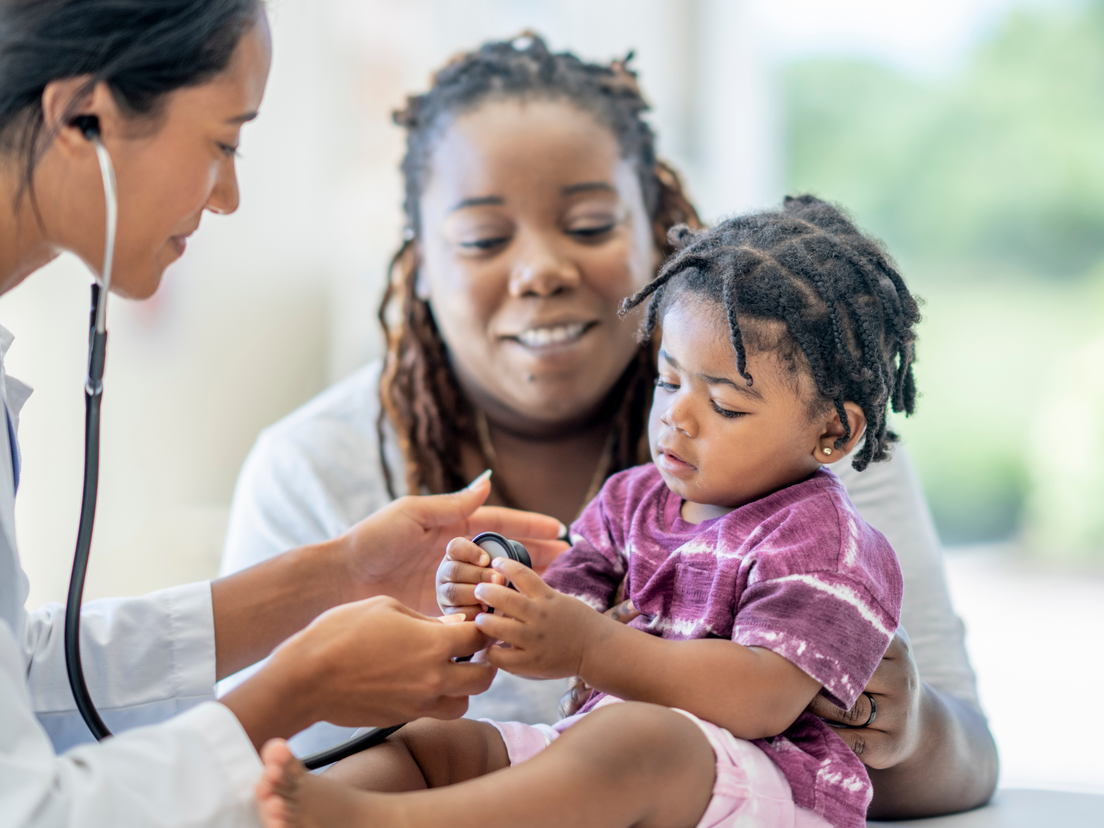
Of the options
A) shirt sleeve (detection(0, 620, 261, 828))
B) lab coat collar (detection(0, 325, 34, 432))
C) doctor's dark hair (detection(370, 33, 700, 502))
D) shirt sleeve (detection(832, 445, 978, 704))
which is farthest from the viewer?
doctor's dark hair (detection(370, 33, 700, 502))

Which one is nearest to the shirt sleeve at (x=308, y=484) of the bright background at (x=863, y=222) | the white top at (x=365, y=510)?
the white top at (x=365, y=510)

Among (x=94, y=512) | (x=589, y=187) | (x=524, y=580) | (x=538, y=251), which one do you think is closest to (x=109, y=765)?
(x=94, y=512)

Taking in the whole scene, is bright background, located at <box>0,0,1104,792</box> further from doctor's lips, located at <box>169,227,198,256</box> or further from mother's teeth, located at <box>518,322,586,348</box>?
doctor's lips, located at <box>169,227,198,256</box>

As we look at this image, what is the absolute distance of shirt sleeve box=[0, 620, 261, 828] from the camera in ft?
2.38

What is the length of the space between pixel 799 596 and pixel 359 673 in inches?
16.1

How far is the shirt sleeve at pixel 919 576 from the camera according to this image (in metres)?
1.37

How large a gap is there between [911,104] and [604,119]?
3617 millimetres

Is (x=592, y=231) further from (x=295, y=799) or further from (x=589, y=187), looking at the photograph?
(x=295, y=799)

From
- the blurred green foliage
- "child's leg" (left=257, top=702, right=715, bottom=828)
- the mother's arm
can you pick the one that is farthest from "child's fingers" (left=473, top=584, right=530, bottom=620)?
the blurred green foliage

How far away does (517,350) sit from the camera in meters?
1.57

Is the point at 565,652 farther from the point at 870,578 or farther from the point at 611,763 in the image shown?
the point at 870,578

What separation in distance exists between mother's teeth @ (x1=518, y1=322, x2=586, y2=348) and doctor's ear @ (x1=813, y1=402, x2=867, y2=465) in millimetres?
580

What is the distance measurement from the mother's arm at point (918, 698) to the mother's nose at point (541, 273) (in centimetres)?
50

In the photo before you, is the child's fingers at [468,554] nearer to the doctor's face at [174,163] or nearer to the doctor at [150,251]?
the doctor at [150,251]
